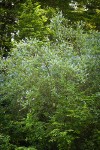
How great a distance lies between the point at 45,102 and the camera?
8242mm

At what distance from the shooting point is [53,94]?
8023 mm

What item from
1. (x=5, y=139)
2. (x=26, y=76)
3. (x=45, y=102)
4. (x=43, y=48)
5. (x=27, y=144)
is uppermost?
(x=43, y=48)

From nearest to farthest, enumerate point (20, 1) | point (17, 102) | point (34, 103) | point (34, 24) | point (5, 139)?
point (5, 139)
point (34, 103)
point (17, 102)
point (34, 24)
point (20, 1)

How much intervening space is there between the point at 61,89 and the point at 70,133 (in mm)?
1243

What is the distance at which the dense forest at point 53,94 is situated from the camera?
762 cm

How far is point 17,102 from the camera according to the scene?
8711 millimetres

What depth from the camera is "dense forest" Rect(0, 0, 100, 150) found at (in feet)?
25.0

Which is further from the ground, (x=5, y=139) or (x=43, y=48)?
(x=43, y=48)

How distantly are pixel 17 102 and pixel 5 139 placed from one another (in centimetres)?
146

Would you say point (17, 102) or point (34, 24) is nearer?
point (17, 102)

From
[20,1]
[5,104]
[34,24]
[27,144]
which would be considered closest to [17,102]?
[5,104]

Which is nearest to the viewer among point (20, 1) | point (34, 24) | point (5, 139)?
point (5, 139)

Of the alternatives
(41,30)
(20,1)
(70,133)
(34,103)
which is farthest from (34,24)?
(70,133)

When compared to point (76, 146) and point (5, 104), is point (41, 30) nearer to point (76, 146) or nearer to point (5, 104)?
point (5, 104)
